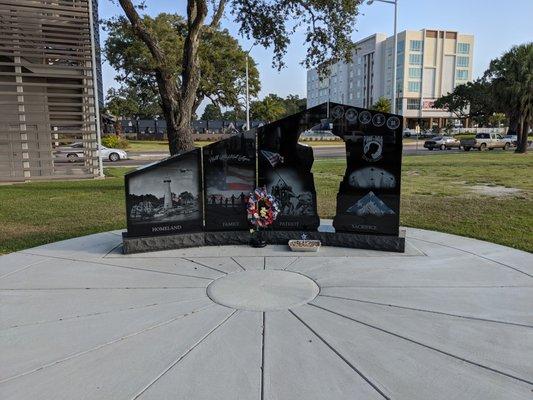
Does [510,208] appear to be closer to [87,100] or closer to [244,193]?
[244,193]

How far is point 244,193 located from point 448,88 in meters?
121

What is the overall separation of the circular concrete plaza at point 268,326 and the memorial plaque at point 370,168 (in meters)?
0.63

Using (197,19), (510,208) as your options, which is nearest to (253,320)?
(510,208)

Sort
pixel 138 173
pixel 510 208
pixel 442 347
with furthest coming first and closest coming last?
1. pixel 510 208
2. pixel 138 173
3. pixel 442 347

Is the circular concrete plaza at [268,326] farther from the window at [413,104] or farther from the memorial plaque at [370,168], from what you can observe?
the window at [413,104]

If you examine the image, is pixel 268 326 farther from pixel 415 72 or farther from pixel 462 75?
pixel 462 75

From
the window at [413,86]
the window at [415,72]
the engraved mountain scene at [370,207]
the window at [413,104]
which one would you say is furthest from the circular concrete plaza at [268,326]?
the window at [415,72]

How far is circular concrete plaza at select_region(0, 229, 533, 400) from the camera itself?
3.14 metres

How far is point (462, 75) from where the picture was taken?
379 ft

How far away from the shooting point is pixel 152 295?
15.8ft

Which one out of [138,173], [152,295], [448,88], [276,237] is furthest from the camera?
[448,88]

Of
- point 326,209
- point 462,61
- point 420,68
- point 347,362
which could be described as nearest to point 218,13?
point 326,209

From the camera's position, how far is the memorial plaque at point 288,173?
6848 millimetres

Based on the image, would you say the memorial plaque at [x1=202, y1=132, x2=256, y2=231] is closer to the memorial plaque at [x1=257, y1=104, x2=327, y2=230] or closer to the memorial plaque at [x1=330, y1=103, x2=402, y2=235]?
the memorial plaque at [x1=257, y1=104, x2=327, y2=230]
